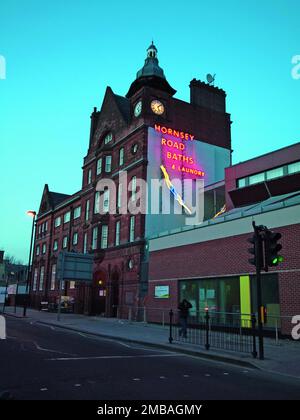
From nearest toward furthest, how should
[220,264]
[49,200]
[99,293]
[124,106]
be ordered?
[220,264], [99,293], [124,106], [49,200]

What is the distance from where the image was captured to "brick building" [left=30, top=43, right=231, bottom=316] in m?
32.8

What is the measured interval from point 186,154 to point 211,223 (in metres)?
14.5

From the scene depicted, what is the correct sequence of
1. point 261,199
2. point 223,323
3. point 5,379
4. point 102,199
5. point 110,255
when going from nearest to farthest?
point 5,379 → point 223,323 → point 261,199 → point 110,255 → point 102,199

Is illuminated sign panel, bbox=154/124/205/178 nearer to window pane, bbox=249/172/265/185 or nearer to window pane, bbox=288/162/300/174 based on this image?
window pane, bbox=249/172/265/185

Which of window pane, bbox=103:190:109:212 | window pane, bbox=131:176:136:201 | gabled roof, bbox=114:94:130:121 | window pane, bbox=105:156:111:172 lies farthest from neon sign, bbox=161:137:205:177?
window pane, bbox=103:190:109:212

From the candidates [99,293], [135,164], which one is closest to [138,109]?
[135,164]

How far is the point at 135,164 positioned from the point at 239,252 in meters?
15.6

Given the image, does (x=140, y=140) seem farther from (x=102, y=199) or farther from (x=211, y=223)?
(x=211, y=223)

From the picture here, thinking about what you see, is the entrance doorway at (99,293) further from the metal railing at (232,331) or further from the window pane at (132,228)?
the metal railing at (232,331)

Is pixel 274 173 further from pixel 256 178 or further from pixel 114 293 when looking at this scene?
pixel 114 293

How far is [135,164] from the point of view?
1328 inches

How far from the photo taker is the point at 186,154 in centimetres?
→ 3578

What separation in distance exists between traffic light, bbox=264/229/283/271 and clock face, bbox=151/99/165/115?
964 inches
